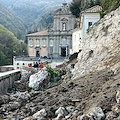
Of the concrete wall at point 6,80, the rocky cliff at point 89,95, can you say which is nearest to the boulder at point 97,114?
the rocky cliff at point 89,95

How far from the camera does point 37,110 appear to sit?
9.80 metres

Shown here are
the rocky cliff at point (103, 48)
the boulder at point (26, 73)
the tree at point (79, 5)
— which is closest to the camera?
the rocky cliff at point (103, 48)

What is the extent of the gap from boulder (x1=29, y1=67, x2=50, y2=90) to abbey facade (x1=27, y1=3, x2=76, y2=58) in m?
35.8

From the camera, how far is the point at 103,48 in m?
13.9

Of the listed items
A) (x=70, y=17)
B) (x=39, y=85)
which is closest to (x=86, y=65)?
(x=39, y=85)

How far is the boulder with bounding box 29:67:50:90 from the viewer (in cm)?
1572

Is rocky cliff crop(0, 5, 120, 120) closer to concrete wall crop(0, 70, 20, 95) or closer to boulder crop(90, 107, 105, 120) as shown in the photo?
boulder crop(90, 107, 105, 120)

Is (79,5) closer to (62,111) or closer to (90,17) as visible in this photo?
(90,17)

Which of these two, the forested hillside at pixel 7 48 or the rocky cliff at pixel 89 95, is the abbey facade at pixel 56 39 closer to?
the forested hillside at pixel 7 48

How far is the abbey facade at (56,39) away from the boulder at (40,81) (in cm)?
3575

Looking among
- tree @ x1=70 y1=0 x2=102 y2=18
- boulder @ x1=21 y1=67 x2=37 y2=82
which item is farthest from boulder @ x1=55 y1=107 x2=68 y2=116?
tree @ x1=70 y1=0 x2=102 y2=18

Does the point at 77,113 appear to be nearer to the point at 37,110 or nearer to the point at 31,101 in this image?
the point at 37,110

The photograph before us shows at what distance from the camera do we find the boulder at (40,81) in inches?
619

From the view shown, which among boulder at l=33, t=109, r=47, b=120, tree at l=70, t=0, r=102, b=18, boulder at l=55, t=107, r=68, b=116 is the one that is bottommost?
boulder at l=33, t=109, r=47, b=120
